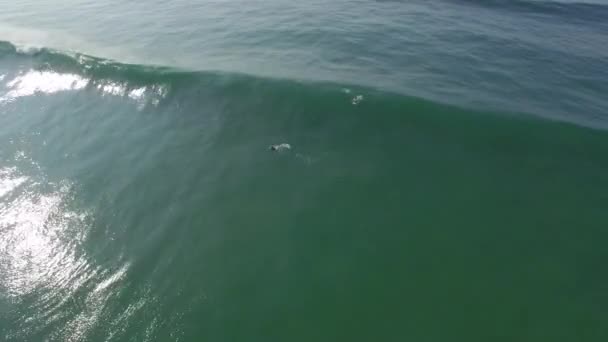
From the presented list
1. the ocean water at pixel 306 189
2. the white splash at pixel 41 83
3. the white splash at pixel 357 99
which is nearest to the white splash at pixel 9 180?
the ocean water at pixel 306 189

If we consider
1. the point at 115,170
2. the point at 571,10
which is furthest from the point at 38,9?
the point at 571,10

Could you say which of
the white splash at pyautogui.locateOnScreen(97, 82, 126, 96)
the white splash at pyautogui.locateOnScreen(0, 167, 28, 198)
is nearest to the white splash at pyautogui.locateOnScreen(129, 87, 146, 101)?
the white splash at pyautogui.locateOnScreen(97, 82, 126, 96)

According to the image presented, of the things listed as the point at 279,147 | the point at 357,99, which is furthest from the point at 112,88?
the point at 357,99

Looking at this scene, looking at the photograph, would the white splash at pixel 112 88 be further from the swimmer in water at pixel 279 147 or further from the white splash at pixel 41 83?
the swimmer in water at pixel 279 147

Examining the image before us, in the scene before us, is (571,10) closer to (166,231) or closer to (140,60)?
(140,60)

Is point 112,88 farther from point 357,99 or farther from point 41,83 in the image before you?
point 357,99

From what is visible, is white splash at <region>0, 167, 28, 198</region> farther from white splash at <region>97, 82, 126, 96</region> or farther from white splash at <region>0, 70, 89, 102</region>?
white splash at <region>0, 70, 89, 102</region>
